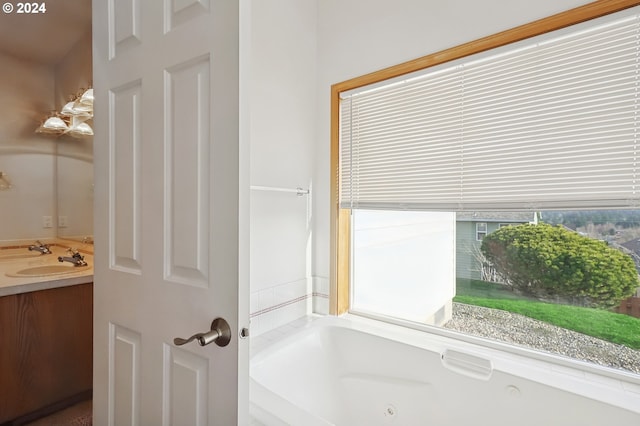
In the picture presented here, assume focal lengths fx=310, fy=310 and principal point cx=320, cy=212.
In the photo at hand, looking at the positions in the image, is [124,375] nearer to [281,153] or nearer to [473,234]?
[281,153]

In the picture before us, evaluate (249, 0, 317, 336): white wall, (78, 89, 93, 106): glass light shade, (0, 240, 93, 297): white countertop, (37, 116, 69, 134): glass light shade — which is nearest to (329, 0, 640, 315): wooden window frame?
(249, 0, 317, 336): white wall

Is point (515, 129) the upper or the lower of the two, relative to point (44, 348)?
upper

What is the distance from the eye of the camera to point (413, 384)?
4.84 ft

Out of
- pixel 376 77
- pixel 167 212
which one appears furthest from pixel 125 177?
pixel 376 77

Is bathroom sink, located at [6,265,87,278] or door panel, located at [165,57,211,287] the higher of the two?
door panel, located at [165,57,211,287]

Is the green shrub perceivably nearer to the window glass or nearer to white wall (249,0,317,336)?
the window glass

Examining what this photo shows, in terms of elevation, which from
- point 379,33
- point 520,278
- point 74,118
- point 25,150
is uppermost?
point 379,33

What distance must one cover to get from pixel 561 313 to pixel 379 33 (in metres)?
1.66

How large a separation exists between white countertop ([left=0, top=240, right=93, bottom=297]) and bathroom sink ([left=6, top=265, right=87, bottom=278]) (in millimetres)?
19

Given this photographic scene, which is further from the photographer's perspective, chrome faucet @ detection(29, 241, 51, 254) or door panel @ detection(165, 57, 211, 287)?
chrome faucet @ detection(29, 241, 51, 254)

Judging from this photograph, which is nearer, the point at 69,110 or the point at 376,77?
the point at 376,77

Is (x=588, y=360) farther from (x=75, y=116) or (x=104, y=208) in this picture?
(x=75, y=116)

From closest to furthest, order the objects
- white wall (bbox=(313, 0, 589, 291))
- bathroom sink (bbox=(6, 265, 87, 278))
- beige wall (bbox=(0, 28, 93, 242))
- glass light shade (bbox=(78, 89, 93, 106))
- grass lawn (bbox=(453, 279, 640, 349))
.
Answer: grass lawn (bbox=(453, 279, 640, 349)) < white wall (bbox=(313, 0, 589, 291)) < bathroom sink (bbox=(6, 265, 87, 278)) < glass light shade (bbox=(78, 89, 93, 106)) < beige wall (bbox=(0, 28, 93, 242))

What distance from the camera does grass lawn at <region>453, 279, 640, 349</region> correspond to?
4.07 ft
